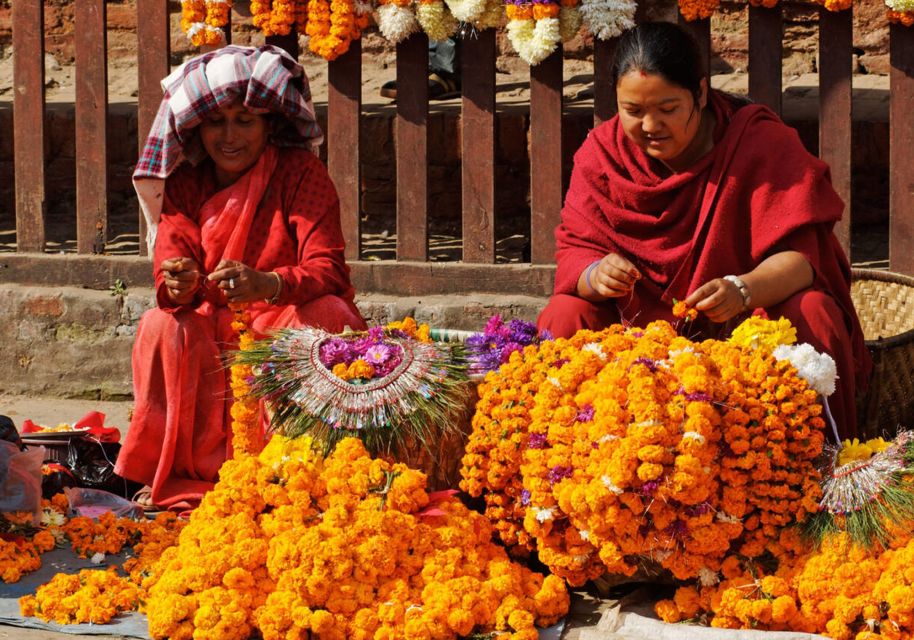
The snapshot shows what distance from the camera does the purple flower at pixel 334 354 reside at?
13.0 ft

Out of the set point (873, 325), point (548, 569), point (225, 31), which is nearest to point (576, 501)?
point (548, 569)

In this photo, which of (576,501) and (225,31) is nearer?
(576,501)

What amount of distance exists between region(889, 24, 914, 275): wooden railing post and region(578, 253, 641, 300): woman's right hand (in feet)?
6.40

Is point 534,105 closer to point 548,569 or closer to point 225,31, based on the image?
point 225,31

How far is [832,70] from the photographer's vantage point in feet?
18.4

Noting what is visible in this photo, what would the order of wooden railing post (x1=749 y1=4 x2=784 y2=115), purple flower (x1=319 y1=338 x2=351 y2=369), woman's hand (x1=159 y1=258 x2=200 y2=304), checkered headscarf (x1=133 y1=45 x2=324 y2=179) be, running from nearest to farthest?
purple flower (x1=319 y1=338 x2=351 y2=369) < woman's hand (x1=159 y1=258 x2=200 y2=304) < checkered headscarf (x1=133 y1=45 x2=324 y2=179) < wooden railing post (x1=749 y1=4 x2=784 y2=115)

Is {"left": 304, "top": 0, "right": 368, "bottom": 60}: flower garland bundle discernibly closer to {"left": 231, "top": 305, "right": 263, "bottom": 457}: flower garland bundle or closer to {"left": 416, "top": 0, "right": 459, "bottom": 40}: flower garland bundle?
{"left": 416, "top": 0, "right": 459, "bottom": 40}: flower garland bundle

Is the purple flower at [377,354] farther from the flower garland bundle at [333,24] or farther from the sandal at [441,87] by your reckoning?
the sandal at [441,87]

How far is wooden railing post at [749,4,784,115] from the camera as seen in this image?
18.4 feet

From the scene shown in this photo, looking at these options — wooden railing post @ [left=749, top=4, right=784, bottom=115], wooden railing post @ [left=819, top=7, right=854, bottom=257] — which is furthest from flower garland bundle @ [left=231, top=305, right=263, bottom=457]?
wooden railing post @ [left=819, top=7, right=854, bottom=257]

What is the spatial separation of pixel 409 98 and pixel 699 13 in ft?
4.29

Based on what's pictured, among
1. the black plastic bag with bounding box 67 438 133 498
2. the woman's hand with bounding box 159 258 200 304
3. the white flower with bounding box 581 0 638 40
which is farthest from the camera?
the white flower with bounding box 581 0 638 40

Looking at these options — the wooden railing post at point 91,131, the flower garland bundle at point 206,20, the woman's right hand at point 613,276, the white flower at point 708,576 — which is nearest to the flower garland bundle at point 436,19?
the flower garland bundle at point 206,20

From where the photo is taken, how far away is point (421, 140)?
6.02 metres
